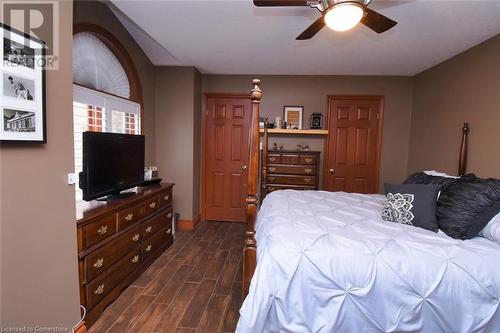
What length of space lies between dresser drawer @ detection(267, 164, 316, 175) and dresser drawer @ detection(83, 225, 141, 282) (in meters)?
2.04

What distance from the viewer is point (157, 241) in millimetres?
3033

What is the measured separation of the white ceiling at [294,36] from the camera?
85.1 inches

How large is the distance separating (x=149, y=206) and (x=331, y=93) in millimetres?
3232

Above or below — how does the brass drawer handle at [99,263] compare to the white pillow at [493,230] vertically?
below

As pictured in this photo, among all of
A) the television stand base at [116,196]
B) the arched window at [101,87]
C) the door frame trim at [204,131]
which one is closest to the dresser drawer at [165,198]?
the television stand base at [116,196]

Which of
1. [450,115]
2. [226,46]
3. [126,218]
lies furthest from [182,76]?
[450,115]

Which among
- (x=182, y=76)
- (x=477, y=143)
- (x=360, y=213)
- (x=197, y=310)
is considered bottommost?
(x=197, y=310)

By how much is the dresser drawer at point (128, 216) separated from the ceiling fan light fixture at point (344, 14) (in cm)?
224

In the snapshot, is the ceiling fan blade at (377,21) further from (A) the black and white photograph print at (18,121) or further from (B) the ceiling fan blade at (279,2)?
(A) the black and white photograph print at (18,121)

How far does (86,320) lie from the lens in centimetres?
190

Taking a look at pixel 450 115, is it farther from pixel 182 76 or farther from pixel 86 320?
pixel 86 320

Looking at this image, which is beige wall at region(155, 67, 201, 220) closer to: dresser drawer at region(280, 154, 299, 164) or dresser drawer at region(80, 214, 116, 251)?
dresser drawer at region(280, 154, 299, 164)

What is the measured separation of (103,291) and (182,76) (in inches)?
118

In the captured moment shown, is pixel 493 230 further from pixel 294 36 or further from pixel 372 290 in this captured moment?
pixel 294 36
